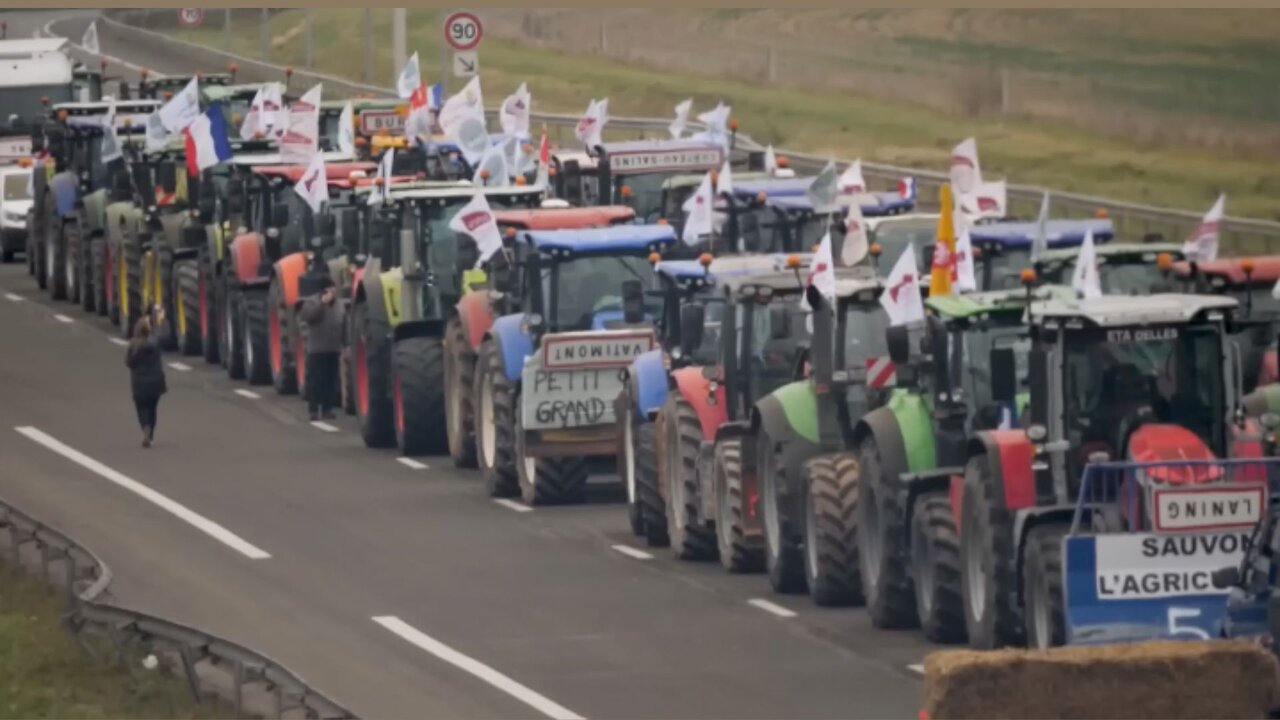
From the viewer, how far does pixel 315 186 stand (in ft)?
113

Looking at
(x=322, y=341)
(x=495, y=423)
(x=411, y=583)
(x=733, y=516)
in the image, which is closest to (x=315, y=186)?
(x=322, y=341)

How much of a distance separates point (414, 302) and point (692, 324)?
25.8 feet

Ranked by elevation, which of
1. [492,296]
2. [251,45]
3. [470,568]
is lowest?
[470,568]

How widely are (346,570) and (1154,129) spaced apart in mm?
20764

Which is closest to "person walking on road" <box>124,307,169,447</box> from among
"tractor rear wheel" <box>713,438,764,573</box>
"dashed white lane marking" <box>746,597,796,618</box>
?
"tractor rear wheel" <box>713,438,764,573</box>

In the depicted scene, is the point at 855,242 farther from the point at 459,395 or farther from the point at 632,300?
the point at 459,395

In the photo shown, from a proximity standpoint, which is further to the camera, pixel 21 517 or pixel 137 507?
pixel 137 507

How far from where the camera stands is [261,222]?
37094 mm

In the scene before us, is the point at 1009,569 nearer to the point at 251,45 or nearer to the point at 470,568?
the point at 470,568

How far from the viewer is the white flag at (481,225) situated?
28234 mm

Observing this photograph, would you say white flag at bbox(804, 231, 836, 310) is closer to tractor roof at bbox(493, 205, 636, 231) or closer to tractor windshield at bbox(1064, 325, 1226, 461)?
tractor windshield at bbox(1064, 325, 1226, 461)

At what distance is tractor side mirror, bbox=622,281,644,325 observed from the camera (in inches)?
987

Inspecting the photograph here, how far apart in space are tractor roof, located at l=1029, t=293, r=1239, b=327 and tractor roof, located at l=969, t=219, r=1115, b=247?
7.80 meters

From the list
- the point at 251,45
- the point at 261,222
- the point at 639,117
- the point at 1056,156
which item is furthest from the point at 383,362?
the point at 251,45
